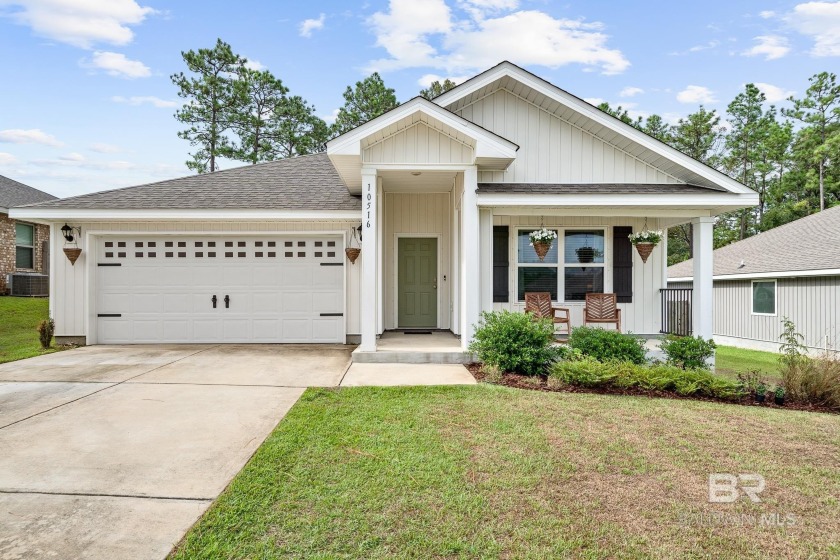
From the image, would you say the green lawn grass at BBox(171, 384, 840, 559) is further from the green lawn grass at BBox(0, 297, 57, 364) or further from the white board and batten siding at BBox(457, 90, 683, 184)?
the green lawn grass at BBox(0, 297, 57, 364)

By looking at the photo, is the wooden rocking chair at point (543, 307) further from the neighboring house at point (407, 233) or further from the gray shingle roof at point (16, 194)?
the gray shingle roof at point (16, 194)

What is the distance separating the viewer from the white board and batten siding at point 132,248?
9.20 m

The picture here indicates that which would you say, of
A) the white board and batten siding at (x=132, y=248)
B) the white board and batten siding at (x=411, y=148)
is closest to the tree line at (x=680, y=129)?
the white board and batten siding at (x=132, y=248)

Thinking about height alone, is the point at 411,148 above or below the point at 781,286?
above

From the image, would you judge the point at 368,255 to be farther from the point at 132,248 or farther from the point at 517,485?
the point at 132,248

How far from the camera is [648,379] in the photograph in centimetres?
595

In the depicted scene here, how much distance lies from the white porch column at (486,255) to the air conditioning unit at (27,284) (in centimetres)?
1462

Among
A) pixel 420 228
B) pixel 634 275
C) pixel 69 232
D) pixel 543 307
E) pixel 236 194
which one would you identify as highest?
pixel 236 194

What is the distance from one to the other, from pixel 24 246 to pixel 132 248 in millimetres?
8824

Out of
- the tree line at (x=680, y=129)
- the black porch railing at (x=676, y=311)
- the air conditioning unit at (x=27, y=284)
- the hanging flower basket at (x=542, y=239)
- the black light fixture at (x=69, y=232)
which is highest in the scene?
the tree line at (x=680, y=129)

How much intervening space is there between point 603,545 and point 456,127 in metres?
5.98

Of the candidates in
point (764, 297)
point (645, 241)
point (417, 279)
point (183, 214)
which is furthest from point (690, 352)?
point (764, 297)

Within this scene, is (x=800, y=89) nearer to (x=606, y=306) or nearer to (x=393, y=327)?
(x=606, y=306)

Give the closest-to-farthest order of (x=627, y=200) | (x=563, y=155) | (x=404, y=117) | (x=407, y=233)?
1. (x=404, y=117)
2. (x=627, y=200)
3. (x=563, y=155)
4. (x=407, y=233)
